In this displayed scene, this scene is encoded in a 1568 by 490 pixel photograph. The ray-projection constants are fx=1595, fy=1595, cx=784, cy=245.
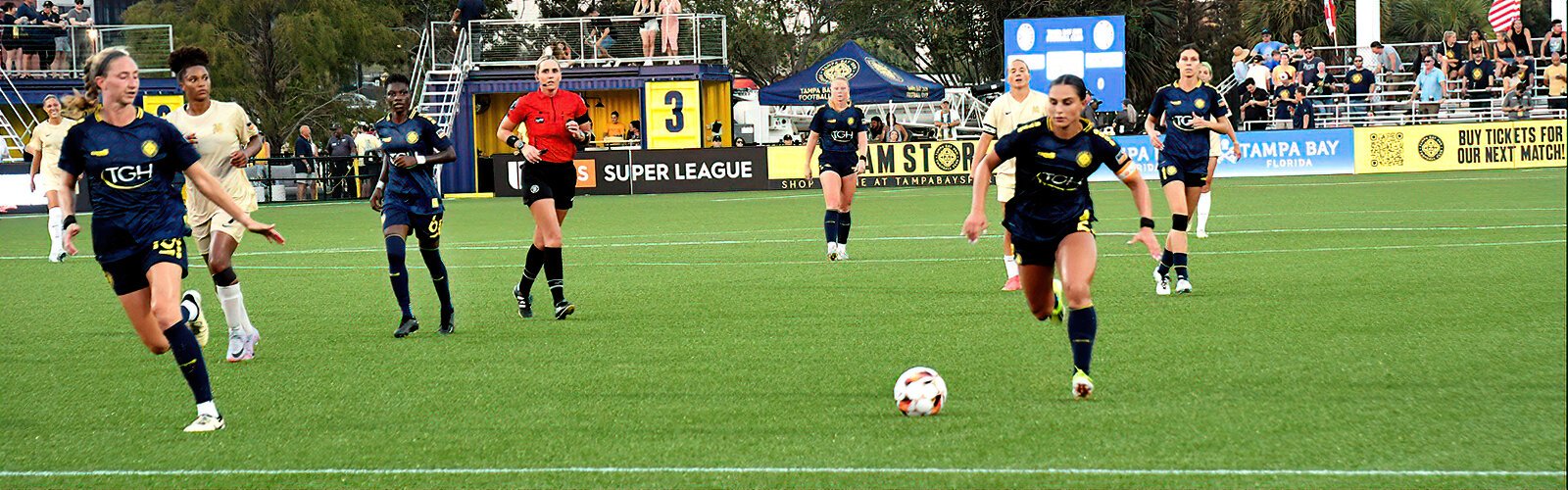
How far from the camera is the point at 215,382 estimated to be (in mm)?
8562

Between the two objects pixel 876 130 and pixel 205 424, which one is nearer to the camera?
pixel 205 424

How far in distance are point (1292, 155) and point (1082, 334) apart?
27.6 metres

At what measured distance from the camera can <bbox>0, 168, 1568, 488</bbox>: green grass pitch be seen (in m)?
6.09

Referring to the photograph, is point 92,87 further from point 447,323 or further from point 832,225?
point 832,225

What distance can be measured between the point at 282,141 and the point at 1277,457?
46401 mm

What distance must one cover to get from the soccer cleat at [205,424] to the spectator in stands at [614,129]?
102 ft

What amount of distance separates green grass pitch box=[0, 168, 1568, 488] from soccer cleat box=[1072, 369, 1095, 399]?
4.0 inches

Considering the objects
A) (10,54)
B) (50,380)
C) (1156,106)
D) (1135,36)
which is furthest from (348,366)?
(1135,36)

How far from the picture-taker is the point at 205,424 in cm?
704

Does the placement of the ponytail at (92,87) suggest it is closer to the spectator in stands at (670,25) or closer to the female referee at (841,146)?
the female referee at (841,146)

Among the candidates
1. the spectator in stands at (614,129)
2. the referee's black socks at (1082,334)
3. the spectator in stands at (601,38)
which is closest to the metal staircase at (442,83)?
the spectator in stands at (601,38)

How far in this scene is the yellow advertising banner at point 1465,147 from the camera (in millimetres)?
32256

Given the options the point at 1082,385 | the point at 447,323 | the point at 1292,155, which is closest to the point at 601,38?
the point at 1292,155

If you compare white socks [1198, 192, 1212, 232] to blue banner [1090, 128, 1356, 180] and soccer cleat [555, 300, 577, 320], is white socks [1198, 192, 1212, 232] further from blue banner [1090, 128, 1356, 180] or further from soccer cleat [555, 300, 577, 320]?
blue banner [1090, 128, 1356, 180]
